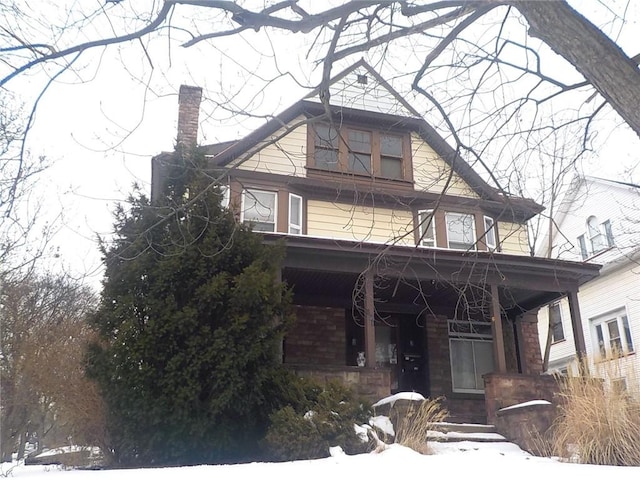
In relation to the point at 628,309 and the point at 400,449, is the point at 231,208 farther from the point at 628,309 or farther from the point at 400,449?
the point at 628,309

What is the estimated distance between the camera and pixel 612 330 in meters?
19.8

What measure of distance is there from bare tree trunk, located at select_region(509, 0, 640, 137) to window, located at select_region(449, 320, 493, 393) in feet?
33.0

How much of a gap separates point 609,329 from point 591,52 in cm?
1835

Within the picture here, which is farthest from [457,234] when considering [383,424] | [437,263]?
[383,424]

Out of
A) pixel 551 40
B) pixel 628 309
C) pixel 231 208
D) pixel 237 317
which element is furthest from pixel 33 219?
pixel 628 309

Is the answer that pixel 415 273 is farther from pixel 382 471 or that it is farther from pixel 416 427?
pixel 382 471

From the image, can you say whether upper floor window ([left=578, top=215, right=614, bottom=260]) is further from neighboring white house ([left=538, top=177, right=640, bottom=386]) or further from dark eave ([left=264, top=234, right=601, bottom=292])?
dark eave ([left=264, top=234, right=601, bottom=292])

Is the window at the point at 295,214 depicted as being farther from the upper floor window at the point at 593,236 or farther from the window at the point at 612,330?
the upper floor window at the point at 593,236

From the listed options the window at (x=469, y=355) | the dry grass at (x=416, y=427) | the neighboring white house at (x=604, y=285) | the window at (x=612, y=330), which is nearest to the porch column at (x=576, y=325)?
the window at (x=469, y=355)

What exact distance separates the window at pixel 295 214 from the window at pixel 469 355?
3974mm

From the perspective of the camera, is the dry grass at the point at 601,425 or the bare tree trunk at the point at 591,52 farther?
the dry grass at the point at 601,425

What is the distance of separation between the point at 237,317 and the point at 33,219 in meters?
5.31

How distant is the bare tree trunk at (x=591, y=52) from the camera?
3.64 metres

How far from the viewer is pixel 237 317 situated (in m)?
8.41
